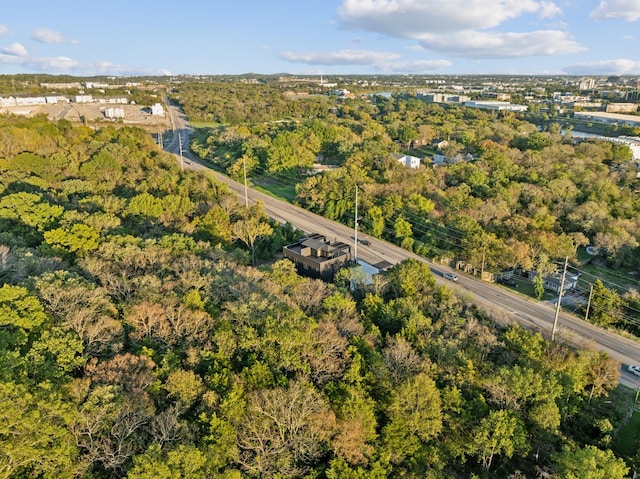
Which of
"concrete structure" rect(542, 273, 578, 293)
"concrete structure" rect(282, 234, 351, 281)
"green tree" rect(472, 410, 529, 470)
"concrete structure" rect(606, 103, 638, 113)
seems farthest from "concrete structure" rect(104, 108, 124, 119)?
"concrete structure" rect(606, 103, 638, 113)

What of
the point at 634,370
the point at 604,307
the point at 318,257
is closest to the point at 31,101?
the point at 318,257

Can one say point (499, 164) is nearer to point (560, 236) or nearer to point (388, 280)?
point (560, 236)

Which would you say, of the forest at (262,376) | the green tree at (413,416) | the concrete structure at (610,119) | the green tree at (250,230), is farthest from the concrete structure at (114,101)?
the concrete structure at (610,119)

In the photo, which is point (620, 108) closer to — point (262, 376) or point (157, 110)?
point (157, 110)

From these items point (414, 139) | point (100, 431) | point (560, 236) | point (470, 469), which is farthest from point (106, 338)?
point (414, 139)

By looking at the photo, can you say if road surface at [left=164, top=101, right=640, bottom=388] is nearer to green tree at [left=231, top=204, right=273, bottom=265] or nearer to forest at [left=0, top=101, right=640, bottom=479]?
forest at [left=0, top=101, right=640, bottom=479]

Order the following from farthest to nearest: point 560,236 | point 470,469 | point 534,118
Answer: point 534,118 < point 560,236 < point 470,469
